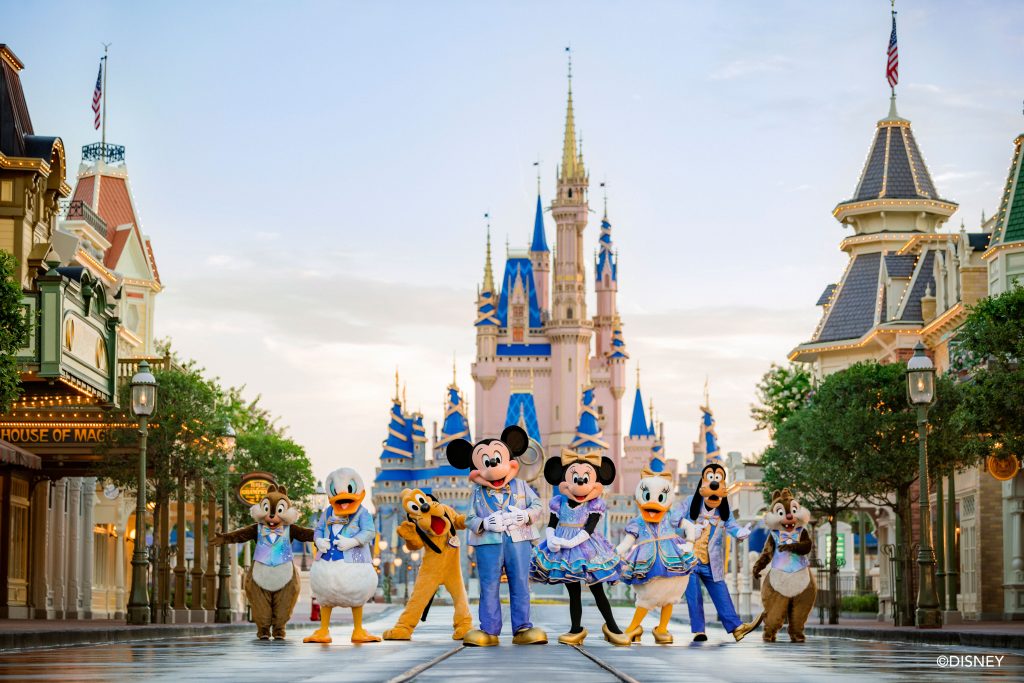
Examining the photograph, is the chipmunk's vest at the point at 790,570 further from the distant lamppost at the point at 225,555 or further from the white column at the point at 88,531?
the white column at the point at 88,531

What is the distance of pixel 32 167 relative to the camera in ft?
121

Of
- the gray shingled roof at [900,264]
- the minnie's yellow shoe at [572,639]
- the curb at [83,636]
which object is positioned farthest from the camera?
the gray shingled roof at [900,264]

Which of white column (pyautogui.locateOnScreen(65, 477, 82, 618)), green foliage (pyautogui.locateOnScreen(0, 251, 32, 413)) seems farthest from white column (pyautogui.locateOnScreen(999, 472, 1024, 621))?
green foliage (pyautogui.locateOnScreen(0, 251, 32, 413))

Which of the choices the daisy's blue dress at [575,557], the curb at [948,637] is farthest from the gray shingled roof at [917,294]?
the daisy's blue dress at [575,557]

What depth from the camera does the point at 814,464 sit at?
143ft

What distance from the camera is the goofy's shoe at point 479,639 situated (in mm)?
21828

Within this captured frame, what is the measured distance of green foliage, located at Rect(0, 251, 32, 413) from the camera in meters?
26.4

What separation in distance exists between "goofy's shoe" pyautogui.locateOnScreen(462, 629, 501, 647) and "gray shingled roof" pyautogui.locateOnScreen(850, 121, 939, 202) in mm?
43460

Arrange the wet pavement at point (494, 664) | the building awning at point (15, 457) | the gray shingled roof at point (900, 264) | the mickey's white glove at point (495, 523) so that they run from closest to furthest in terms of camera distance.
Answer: the wet pavement at point (494, 664) → the mickey's white glove at point (495, 523) → the building awning at point (15, 457) → the gray shingled roof at point (900, 264)

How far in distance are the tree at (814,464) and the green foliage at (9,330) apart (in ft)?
69.0

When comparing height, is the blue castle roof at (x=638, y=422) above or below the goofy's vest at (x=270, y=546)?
above

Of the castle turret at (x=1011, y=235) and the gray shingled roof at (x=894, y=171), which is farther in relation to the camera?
the gray shingled roof at (x=894, y=171)

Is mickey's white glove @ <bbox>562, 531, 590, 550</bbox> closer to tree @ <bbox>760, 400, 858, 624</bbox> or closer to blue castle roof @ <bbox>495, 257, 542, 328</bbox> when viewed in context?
tree @ <bbox>760, 400, 858, 624</bbox>

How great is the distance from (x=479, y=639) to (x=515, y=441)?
8.16 ft
